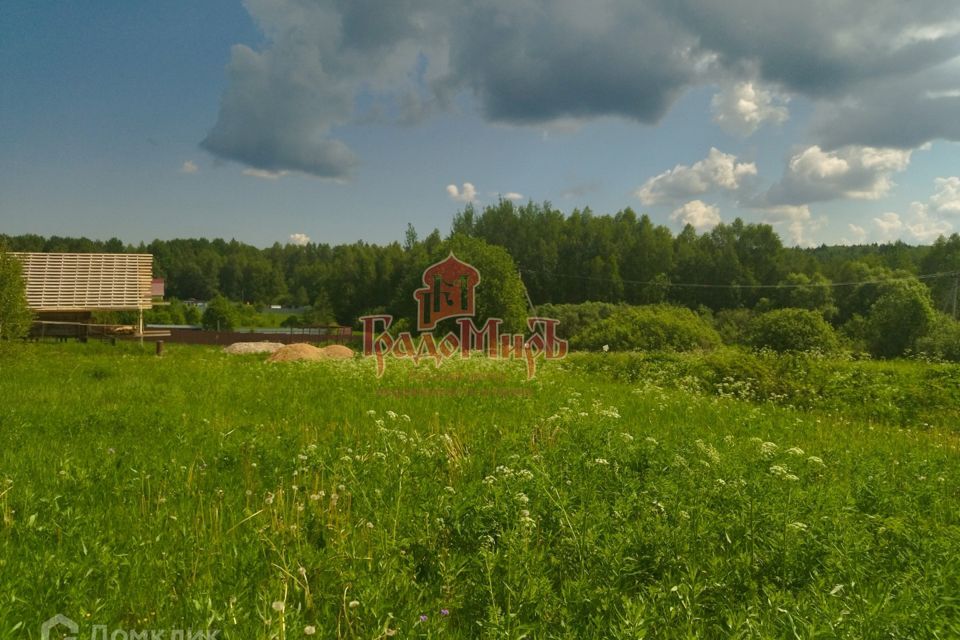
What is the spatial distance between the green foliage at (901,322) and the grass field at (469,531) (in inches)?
1171

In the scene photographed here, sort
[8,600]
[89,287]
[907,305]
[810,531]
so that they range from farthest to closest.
Answer: 1. [907,305]
2. [89,287]
3. [810,531]
4. [8,600]

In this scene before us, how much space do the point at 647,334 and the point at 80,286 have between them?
1189 inches

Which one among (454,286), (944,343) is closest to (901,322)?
(944,343)

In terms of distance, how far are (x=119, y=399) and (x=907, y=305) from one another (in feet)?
125

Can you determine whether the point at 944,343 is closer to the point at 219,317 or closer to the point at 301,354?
the point at 301,354

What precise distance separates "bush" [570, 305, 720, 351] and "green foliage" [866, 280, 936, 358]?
1175cm

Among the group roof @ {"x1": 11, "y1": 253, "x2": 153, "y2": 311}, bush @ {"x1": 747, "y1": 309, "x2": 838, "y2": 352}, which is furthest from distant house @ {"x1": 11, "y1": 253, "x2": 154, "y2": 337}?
bush @ {"x1": 747, "y1": 309, "x2": 838, "y2": 352}

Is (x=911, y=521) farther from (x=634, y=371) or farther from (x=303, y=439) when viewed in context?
(x=634, y=371)

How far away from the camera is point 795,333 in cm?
2641

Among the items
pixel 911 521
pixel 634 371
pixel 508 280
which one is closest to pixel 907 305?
pixel 508 280

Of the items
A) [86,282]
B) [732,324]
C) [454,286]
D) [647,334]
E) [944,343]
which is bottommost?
[732,324]

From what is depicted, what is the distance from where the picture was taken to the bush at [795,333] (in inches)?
1014

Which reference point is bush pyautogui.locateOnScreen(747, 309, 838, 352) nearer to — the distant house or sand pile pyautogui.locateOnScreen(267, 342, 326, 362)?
sand pile pyautogui.locateOnScreen(267, 342, 326, 362)

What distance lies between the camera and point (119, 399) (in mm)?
9766
